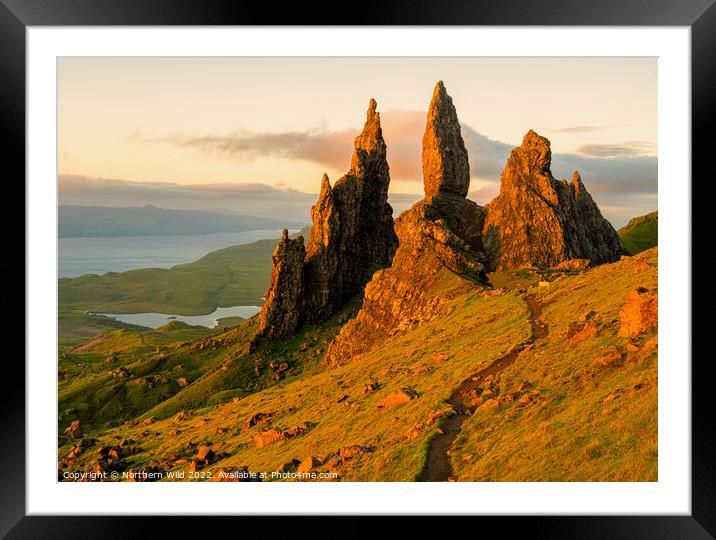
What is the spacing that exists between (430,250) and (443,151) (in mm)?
38997

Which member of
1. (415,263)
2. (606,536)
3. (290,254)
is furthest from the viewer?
(290,254)

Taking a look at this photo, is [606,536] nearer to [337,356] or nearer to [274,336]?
[337,356]

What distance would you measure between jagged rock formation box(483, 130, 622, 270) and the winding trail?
53.0 meters

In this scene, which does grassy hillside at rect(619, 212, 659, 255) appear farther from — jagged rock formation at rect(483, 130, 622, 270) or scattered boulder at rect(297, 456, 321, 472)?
scattered boulder at rect(297, 456, 321, 472)

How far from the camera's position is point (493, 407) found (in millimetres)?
24578

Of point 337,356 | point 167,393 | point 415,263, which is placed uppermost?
point 415,263

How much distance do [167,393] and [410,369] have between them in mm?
95583

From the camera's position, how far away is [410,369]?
1645 inches

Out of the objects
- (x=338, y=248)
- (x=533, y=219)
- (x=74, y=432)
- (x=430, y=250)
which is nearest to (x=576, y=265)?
Answer: (x=533, y=219)

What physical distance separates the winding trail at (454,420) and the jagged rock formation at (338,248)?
9690 centimetres

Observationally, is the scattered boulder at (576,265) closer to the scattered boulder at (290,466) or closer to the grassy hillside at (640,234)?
the grassy hillside at (640,234)

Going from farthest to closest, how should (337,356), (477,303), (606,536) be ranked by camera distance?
(337,356), (477,303), (606,536)
